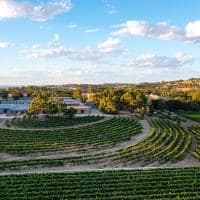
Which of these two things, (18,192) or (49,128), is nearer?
(18,192)

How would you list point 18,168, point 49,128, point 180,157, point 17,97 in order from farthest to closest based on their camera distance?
point 17,97, point 49,128, point 180,157, point 18,168

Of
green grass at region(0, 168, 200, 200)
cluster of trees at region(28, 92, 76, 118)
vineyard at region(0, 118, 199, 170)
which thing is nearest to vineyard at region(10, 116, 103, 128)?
cluster of trees at region(28, 92, 76, 118)

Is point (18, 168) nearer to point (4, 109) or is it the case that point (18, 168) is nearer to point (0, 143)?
point (0, 143)

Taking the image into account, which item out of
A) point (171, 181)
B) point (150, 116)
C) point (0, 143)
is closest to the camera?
point (171, 181)

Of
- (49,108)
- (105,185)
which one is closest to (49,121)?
(49,108)

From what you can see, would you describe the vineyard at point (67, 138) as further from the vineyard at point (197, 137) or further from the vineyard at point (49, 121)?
the vineyard at point (197, 137)

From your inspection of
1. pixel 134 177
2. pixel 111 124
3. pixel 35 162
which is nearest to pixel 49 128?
pixel 111 124
